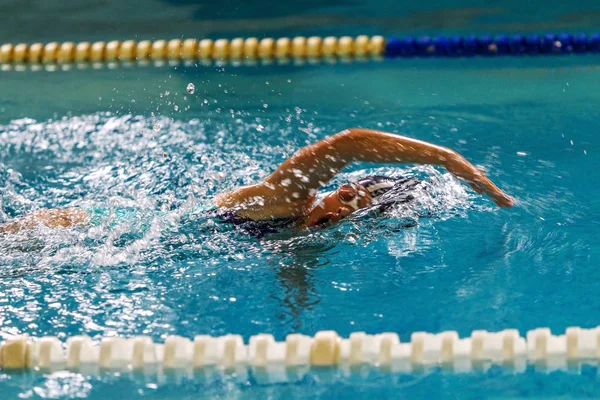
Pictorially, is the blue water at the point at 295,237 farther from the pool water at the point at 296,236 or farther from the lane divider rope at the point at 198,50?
the lane divider rope at the point at 198,50

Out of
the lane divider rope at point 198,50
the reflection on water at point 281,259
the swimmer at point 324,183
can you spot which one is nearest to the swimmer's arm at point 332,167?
the swimmer at point 324,183

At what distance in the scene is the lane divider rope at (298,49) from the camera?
458 cm

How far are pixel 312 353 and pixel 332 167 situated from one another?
0.62 m

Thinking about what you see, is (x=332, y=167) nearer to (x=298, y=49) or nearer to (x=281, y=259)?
(x=281, y=259)

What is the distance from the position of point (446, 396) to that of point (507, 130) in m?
1.99

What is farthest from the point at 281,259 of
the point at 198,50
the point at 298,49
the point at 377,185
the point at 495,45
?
the point at 495,45

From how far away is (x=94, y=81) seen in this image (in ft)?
14.7

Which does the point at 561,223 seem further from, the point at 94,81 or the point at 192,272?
the point at 94,81

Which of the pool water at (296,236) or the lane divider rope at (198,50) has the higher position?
the lane divider rope at (198,50)

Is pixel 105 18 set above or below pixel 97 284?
above

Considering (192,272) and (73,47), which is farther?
(73,47)

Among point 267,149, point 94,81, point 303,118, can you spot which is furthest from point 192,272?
point 94,81

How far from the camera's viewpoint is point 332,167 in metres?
2.38

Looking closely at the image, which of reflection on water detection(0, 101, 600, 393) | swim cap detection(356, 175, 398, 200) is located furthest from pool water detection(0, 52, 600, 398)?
swim cap detection(356, 175, 398, 200)
